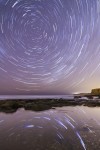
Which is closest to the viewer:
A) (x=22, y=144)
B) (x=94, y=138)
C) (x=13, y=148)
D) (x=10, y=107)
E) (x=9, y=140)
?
(x=13, y=148)

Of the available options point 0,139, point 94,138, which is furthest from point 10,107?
point 94,138

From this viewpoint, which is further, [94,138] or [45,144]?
[94,138]

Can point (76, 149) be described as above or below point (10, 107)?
below

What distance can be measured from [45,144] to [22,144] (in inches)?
31.6

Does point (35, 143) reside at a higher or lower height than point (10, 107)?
lower

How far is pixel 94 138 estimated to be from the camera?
618cm

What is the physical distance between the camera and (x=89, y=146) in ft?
17.1

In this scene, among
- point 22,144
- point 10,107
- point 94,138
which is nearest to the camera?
point 22,144

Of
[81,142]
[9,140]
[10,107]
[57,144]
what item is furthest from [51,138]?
[10,107]

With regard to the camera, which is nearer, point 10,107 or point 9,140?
point 9,140

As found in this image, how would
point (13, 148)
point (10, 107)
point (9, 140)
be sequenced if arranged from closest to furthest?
1. point (13, 148)
2. point (9, 140)
3. point (10, 107)

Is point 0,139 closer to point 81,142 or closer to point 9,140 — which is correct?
point 9,140

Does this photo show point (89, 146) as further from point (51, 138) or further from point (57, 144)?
point (51, 138)

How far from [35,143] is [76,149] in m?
1.51
